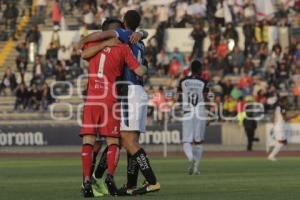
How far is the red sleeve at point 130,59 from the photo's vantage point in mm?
14555

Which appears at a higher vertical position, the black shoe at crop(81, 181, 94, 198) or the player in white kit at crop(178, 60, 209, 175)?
the player in white kit at crop(178, 60, 209, 175)

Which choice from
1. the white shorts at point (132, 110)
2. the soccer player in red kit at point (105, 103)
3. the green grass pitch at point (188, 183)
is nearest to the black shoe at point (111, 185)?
the soccer player in red kit at point (105, 103)

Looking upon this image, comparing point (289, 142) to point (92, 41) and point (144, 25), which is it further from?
point (92, 41)

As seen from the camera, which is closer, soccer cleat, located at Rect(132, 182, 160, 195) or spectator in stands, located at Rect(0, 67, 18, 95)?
soccer cleat, located at Rect(132, 182, 160, 195)

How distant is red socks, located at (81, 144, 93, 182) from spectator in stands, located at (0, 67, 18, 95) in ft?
90.4

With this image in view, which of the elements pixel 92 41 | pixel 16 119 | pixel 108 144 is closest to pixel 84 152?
pixel 108 144

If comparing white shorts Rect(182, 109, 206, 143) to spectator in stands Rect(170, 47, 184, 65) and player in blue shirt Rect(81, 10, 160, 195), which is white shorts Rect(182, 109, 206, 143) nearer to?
player in blue shirt Rect(81, 10, 160, 195)

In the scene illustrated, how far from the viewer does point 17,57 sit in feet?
141

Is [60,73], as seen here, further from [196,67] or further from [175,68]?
[196,67]

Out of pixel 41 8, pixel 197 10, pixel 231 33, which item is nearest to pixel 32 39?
pixel 41 8

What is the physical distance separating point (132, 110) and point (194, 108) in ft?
27.0

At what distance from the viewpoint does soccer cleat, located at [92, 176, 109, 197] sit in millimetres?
14767

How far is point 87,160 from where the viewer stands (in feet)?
47.4

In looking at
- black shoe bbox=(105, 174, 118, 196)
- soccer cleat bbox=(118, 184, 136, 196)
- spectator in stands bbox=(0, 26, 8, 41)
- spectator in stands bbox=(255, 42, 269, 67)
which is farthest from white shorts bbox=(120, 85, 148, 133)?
spectator in stands bbox=(0, 26, 8, 41)
